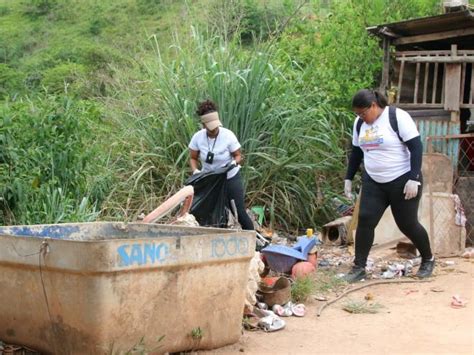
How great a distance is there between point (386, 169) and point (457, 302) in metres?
1.39

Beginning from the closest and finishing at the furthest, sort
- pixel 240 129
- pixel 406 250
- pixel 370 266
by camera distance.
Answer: pixel 370 266 → pixel 406 250 → pixel 240 129

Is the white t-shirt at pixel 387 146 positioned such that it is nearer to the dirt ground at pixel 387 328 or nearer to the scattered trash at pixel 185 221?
the dirt ground at pixel 387 328

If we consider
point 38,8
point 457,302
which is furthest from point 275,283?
point 38,8

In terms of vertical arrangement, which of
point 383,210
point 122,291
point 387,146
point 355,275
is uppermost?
point 387,146

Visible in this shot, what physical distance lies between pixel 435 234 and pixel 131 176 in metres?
3.71

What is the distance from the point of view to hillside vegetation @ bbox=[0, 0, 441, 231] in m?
7.98

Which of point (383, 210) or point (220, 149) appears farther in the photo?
point (220, 149)

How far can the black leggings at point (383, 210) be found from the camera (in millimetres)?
7309

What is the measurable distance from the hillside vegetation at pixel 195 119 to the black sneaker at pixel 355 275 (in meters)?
2.52

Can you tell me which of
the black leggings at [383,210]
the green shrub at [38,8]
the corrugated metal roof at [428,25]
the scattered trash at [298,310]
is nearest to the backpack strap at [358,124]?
the black leggings at [383,210]

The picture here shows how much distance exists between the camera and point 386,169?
727 centimetres

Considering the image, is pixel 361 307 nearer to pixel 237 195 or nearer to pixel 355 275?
pixel 355 275

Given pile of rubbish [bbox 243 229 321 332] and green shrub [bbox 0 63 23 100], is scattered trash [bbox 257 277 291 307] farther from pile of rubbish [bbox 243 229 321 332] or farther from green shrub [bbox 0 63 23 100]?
green shrub [bbox 0 63 23 100]

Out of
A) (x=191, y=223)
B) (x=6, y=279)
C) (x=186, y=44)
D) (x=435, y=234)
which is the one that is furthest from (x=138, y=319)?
(x=186, y=44)
